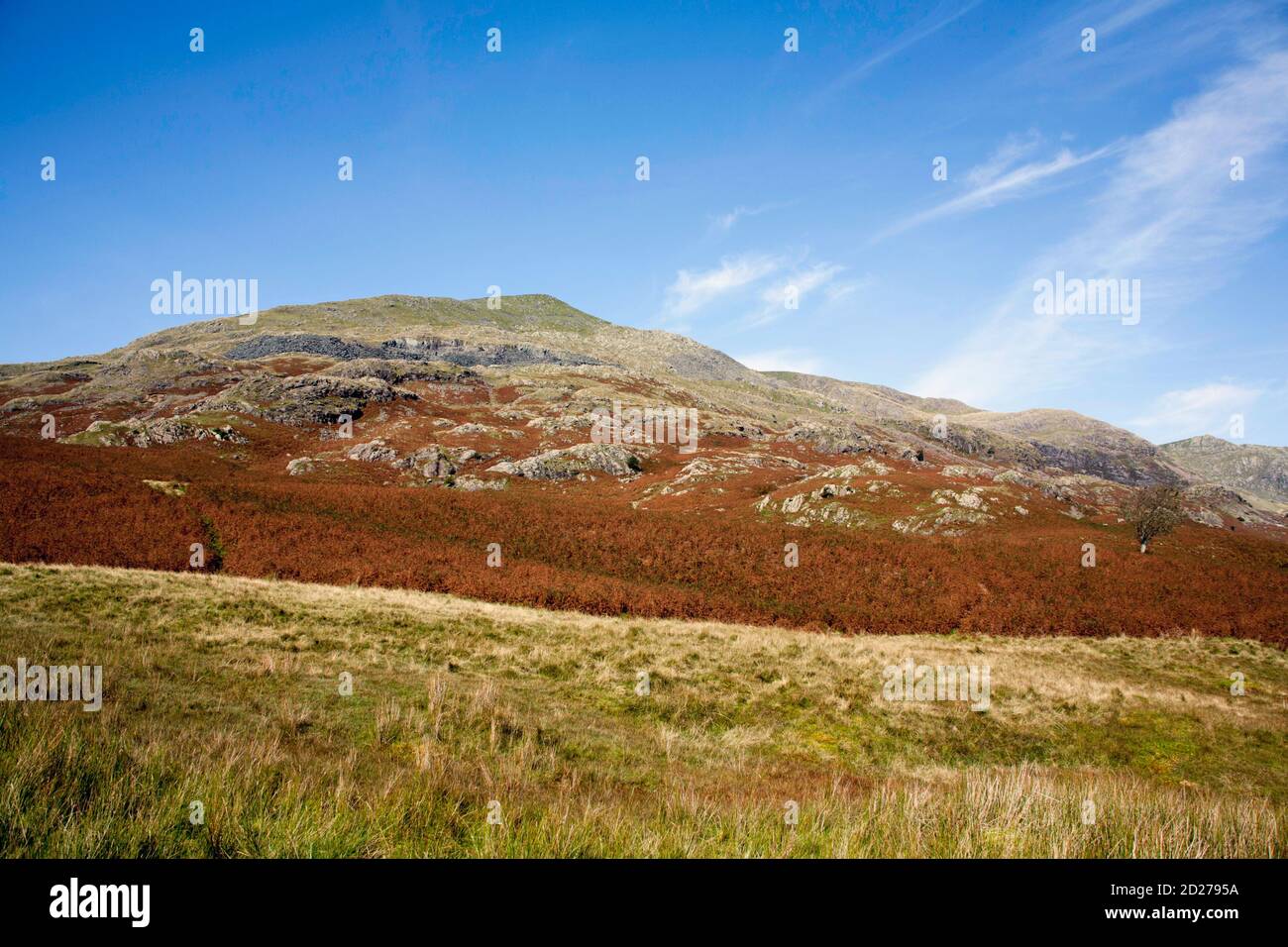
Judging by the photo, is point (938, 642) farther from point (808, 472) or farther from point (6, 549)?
point (808, 472)

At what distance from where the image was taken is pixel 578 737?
10.7m

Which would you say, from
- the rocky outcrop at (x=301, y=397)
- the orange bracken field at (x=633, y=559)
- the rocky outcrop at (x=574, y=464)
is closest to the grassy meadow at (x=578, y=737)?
the orange bracken field at (x=633, y=559)

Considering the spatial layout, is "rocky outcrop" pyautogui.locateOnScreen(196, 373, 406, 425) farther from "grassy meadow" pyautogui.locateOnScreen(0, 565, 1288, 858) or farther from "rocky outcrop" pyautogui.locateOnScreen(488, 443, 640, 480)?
"grassy meadow" pyautogui.locateOnScreen(0, 565, 1288, 858)

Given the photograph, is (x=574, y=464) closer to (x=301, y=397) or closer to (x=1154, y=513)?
(x=301, y=397)

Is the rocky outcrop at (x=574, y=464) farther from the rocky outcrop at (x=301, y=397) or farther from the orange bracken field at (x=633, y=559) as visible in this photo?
the rocky outcrop at (x=301, y=397)

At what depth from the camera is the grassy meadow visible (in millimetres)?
5059

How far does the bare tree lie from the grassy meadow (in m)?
27.7

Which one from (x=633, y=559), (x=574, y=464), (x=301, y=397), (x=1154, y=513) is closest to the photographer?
(x=633, y=559)

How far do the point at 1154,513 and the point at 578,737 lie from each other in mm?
57556

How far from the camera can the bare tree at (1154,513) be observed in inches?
1849

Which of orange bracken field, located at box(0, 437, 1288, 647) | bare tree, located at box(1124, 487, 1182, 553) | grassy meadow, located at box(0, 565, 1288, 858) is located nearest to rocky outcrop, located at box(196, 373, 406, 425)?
orange bracken field, located at box(0, 437, 1288, 647)

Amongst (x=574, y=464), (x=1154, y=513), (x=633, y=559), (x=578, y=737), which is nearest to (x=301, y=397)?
(x=574, y=464)
